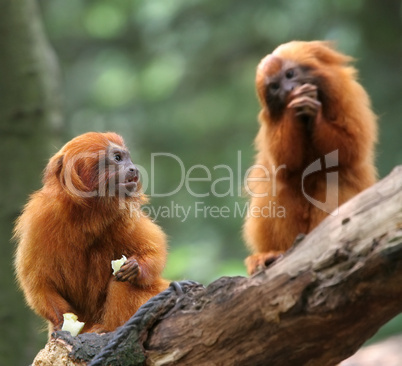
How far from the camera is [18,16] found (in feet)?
20.0

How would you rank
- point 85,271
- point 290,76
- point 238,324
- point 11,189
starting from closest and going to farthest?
point 238,324, point 85,271, point 290,76, point 11,189

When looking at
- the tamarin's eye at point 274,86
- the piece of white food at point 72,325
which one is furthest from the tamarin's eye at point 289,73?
the piece of white food at point 72,325

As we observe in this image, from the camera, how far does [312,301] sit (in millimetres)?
3113

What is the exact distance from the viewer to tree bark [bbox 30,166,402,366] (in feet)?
9.75

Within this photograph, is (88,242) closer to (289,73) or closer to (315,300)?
(315,300)

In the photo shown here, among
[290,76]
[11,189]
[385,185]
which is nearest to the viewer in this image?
[385,185]

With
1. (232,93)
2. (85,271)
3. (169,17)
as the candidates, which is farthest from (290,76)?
(232,93)

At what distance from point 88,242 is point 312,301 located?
6.20 feet

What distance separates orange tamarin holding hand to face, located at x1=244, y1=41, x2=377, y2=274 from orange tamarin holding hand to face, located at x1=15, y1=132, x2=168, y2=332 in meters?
1.08

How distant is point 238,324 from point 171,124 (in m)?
7.73

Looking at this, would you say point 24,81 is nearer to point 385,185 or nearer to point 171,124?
point 385,185

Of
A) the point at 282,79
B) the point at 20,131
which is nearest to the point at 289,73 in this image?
the point at 282,79

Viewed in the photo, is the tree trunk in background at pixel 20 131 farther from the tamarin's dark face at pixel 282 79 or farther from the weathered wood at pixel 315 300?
the weathered wood at pixel 315 300

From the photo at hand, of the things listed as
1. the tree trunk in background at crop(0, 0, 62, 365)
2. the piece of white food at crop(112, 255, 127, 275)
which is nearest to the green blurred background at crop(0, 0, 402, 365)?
the tree trunk in background at crop(0, 0, 62, 365)
